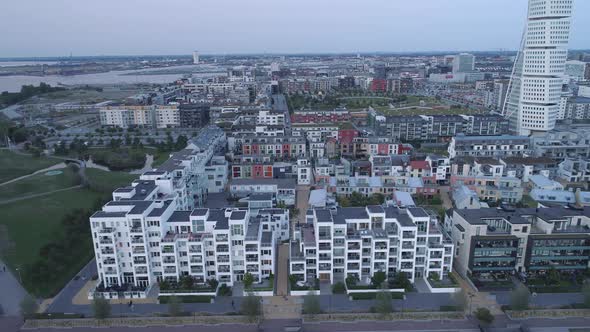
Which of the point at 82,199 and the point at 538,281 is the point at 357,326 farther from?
the point at 82,199

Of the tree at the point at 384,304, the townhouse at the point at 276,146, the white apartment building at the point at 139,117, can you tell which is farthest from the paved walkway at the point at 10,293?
the white apartment building at the point at 139,117

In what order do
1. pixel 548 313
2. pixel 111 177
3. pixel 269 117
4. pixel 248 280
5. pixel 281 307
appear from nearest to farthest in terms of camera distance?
pixel 548 313 < pixel 281 307 < pixel 248 280 < pixel 111 177 < pixel 269 117

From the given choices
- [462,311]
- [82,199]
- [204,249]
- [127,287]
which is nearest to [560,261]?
[462,311]

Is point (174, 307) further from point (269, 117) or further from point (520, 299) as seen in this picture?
point (269, 117)

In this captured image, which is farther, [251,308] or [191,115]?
[191,115]

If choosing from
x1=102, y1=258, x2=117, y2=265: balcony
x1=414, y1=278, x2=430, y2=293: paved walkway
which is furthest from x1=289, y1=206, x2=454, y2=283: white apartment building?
x1=102, y1=258, x2=117, y2=265: balcony

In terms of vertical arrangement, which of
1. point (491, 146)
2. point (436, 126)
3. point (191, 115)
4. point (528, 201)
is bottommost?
point (528, 201)

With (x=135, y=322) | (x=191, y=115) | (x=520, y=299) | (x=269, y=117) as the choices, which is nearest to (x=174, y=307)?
(x=135, y=322)
